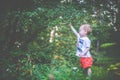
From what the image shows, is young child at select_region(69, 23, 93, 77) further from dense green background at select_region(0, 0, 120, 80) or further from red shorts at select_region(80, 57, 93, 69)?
dense green background at select_region(0, 0, 120, 80)

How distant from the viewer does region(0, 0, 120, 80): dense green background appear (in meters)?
3.99

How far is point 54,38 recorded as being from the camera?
7309mm

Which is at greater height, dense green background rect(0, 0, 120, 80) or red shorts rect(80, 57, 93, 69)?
dense green background rect(0, 0, 120, 80)

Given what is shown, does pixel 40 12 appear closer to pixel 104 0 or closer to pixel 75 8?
pixel 75 8

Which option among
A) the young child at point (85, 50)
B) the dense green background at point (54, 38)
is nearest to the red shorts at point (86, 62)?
the young child at point (85, 50)

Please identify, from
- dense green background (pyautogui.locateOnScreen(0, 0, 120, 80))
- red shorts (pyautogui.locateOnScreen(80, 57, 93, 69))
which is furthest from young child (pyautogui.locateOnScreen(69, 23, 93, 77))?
dense green background (pyautogui.locateOnScreen(0, 0, 120, 80))

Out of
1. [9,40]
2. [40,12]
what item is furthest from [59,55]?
[9,40]

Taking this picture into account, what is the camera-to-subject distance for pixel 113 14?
6.81 m

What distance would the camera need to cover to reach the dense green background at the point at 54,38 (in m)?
3.99

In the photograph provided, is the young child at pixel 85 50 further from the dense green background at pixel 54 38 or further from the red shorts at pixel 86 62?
the dense green background at pixel 54 38

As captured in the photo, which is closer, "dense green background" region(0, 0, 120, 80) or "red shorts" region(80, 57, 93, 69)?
"dense green background" region(0, 0, 120, 80)

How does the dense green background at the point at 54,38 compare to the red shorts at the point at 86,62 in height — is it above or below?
above

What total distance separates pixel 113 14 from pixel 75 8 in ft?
2.89

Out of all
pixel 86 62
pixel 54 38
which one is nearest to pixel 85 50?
pixel 86 62
